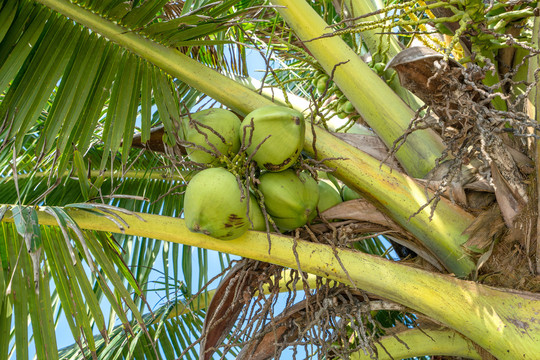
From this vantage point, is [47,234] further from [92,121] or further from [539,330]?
[539,330]

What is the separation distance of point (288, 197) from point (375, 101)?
0.38m

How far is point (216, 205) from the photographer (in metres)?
1.19

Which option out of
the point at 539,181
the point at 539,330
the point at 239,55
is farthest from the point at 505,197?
the point at 239,55

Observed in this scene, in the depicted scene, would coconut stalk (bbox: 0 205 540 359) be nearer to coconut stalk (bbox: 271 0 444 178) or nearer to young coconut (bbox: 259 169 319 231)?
young coconut (bbox: 259 169 319 231)

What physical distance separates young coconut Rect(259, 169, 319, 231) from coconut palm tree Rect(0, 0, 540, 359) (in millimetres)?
45

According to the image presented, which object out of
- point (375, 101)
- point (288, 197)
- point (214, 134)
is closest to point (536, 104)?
point (375, 101)

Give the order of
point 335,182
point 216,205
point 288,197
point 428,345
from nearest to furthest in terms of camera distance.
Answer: point 216,205 → point 288,197 → point 428,345 → point 335,182

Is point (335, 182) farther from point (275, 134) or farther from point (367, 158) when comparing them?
point (275, 134)

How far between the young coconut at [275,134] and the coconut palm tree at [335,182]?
7 cm

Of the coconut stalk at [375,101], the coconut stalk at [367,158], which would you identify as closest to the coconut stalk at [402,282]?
the coconut stalk at [367,158]

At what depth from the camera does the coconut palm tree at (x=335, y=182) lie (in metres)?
1.18

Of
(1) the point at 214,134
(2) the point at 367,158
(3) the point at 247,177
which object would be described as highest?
(1) the point at 214,134

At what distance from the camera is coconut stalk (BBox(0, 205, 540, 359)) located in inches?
44.8

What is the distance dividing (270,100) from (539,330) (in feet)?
3.01
